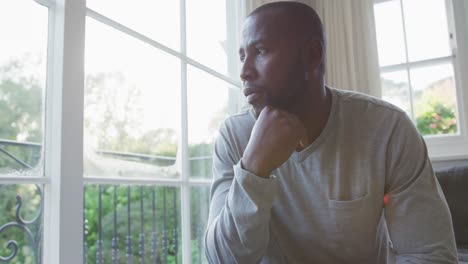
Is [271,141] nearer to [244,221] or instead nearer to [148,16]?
[244,221]

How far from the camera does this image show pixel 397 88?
8.96 feet

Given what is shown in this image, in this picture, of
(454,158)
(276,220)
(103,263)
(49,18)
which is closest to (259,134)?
(276,220)

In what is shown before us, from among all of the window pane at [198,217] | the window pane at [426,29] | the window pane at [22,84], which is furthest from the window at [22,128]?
the window pane at [426,29]

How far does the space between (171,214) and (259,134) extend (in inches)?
33.4

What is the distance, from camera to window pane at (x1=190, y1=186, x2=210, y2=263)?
1766 mm

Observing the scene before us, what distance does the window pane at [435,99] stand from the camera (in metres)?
2.57

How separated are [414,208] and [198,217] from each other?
1.09 metres

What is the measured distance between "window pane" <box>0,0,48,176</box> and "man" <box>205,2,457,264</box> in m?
0.48

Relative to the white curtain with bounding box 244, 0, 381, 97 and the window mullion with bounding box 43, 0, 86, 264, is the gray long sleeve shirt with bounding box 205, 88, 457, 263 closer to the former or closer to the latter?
the window mullion with bounding box 43, 0, 86, 264

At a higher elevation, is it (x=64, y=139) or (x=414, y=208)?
(x=64, y=139)

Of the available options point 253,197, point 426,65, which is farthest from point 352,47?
point 253,197

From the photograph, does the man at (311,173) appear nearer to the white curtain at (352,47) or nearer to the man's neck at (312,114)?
the man's neck at (312,114)

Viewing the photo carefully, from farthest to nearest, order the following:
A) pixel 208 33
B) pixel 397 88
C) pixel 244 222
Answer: pixel 397 88 → pixel 208 33 → pixel 244 222

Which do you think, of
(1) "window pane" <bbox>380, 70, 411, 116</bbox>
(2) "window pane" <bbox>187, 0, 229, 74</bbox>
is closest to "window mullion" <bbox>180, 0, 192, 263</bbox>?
(2) "window pane" <bbox>187, 0, 229, 74</bbox>
